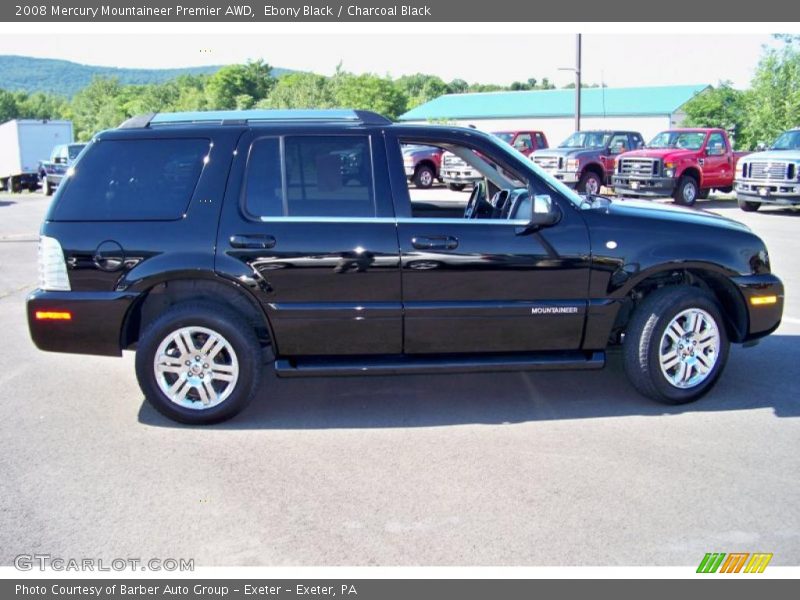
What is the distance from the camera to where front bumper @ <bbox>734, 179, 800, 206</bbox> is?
17.6 m

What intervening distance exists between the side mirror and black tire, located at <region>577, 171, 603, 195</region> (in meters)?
17.7

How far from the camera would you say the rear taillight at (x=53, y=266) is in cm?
491

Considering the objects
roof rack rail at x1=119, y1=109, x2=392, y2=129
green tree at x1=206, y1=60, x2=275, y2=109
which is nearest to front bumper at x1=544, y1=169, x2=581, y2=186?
roof rack rail at x1=119, y1=109, x2=392, y2=129

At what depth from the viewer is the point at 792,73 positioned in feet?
109

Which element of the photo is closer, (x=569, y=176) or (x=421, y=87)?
(x=569, y=176)

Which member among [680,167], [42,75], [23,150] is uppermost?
[42,75]

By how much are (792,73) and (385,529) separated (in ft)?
116

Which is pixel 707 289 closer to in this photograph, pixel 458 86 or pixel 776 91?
pixel 776 91

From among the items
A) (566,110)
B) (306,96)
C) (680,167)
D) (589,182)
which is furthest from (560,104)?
(680,167)

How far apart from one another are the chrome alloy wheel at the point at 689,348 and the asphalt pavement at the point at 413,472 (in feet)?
0.74

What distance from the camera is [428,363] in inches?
198

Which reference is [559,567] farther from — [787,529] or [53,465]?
[53,465]

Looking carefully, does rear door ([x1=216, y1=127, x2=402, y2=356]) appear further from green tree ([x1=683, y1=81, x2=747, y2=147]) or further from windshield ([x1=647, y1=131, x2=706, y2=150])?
green tree ([x1=683, y1=81, x2=747, y2=147])

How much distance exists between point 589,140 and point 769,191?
6481 mm
